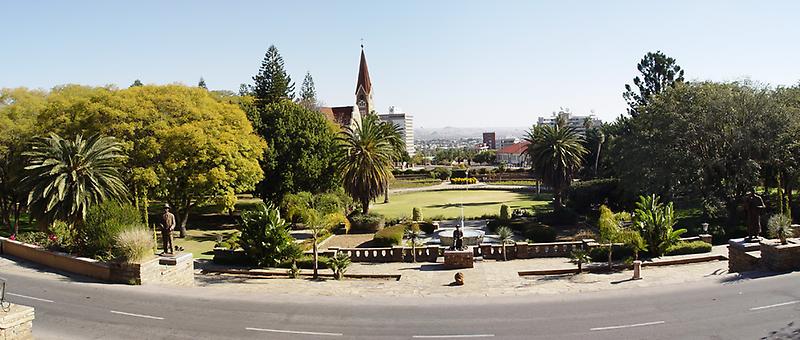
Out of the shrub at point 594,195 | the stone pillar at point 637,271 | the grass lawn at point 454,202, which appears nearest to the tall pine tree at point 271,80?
the grass lawn at point 454,202

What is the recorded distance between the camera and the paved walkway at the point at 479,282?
19078mm

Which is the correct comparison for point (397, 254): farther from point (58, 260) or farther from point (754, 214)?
point (754, 214)

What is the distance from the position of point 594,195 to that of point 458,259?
85.4ft

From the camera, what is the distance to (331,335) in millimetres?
14086

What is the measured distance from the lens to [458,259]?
2422cm

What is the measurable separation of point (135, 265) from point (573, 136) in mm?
39824

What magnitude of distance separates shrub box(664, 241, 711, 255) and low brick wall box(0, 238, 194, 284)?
772 inches

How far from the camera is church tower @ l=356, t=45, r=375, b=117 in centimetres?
12031

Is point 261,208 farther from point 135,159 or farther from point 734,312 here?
point 734,312

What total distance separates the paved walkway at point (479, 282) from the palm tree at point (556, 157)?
940 inches

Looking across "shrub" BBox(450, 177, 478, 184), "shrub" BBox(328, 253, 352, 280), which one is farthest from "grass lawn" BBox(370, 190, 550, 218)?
"shrub" BBox(328, 253, 352, 280)

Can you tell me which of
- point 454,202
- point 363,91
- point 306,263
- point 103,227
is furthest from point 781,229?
point 363,91

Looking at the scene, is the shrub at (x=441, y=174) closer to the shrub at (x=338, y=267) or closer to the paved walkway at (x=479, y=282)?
the paved walkway at (x=479, y=282)

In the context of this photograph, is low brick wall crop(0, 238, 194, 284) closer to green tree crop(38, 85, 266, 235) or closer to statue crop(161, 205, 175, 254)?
statue crop(161, 205, 175, 254)
